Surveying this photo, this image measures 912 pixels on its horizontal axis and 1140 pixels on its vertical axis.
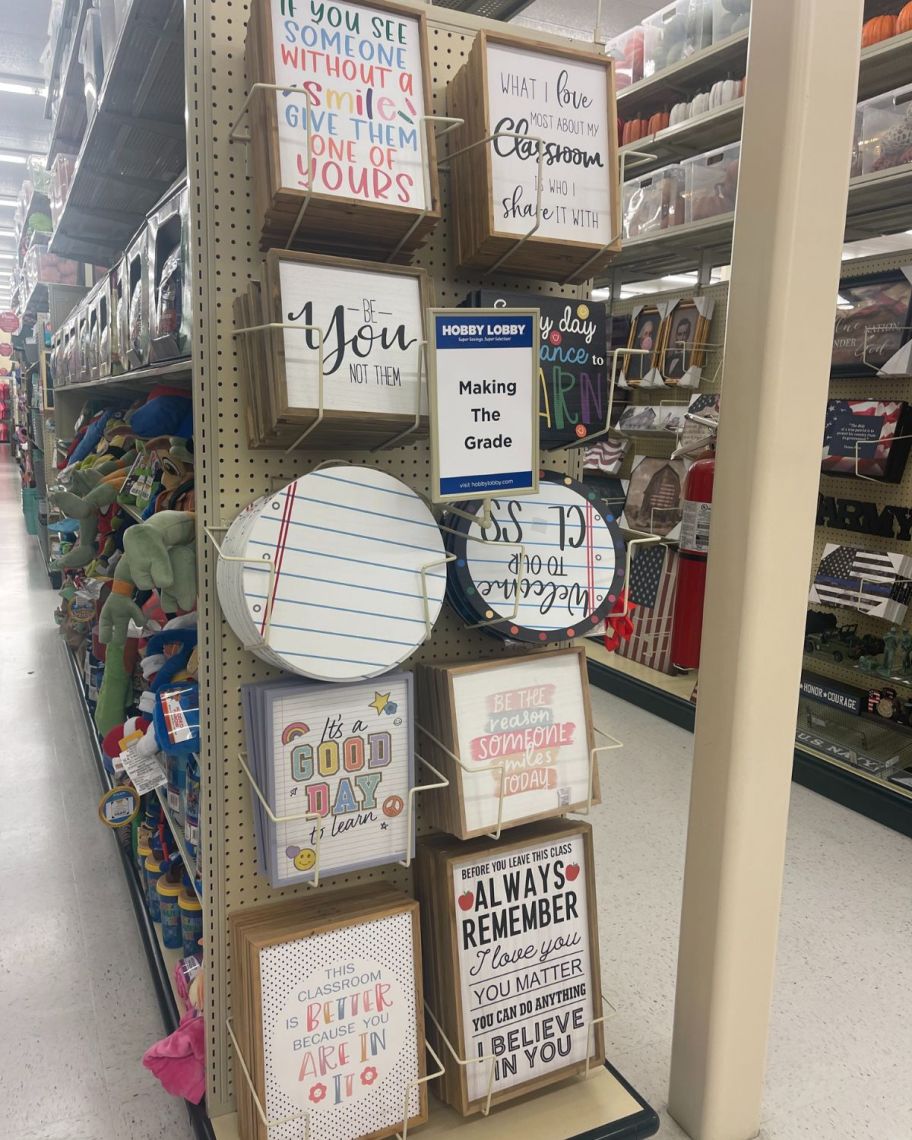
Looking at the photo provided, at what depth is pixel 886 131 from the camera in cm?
293

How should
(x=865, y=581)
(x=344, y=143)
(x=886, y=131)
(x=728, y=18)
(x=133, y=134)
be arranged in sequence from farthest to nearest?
1. (x=728, y=18)
2. (x=865, y=581)
3. (x=886, y=131)
4. (x=133, y=134)
5. (x=344, y=143)

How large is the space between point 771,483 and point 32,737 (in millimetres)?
3452

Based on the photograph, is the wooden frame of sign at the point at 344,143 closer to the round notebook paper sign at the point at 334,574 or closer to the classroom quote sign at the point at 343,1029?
the round notebook paper sign at the point at 334,574

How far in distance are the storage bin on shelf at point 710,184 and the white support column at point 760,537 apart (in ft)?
8.18

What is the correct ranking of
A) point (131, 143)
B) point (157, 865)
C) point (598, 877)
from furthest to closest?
1. point (131, 143)
2. point (598, 877)
3. point (157, 865)

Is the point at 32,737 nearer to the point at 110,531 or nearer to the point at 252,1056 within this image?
the point at 110,531

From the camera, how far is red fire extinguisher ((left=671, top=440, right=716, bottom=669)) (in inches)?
152

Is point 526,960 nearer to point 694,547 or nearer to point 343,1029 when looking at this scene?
point 343,1029

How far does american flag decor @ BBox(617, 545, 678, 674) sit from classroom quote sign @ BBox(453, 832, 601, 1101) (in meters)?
2.90

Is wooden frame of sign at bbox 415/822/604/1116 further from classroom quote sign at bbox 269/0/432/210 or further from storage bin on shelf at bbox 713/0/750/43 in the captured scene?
storage bin on shelf at bbox 713/0/750/43

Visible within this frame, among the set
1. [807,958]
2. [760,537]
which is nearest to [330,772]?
[760,537]

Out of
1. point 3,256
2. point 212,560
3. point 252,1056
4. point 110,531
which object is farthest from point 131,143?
point 3,256

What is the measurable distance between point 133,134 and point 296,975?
2.69m

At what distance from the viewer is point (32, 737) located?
371cm
